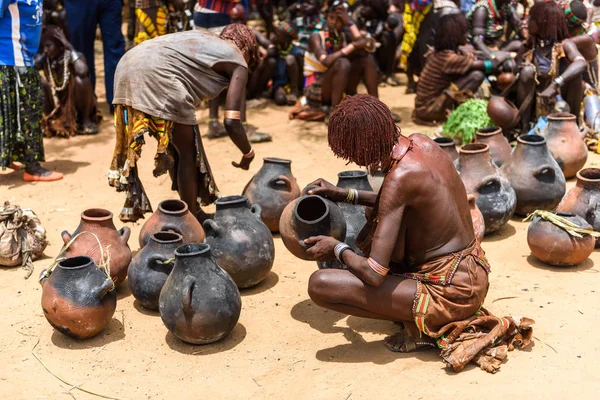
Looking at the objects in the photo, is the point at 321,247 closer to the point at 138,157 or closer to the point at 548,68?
the point at 138,157

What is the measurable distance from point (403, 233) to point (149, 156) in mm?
4809

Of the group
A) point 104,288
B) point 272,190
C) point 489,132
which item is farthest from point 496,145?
point 104,288

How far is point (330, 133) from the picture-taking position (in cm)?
382

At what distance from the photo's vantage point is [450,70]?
830cm

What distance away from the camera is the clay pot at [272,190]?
5535 millimetres

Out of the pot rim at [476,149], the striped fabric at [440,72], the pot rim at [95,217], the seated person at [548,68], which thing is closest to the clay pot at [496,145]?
the pot rim at [476,149]

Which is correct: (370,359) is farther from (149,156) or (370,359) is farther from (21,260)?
(149,156)

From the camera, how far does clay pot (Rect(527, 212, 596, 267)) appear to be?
4852mm

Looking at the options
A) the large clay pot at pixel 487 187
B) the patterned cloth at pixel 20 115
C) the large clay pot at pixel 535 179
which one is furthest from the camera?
the patterned cloth at pixel 20 115

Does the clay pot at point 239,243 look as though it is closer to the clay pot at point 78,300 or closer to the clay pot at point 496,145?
the clay pot at point 78,300

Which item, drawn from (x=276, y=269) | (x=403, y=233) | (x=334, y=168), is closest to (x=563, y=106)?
(x=334, y=168)

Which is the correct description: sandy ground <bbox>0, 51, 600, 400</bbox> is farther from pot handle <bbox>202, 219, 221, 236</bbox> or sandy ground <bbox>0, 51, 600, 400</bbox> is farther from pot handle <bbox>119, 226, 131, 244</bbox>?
pot handle <bbox>202, 219, 221, 236</bbox>

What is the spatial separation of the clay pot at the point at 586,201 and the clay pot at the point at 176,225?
2.56m

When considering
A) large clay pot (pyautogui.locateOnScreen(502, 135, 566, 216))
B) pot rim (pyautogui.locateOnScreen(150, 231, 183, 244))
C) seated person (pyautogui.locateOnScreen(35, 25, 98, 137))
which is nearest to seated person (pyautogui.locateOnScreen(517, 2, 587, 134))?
large clay pot (pyautogui.locateOnScreen(502, 135, 566, 216))
